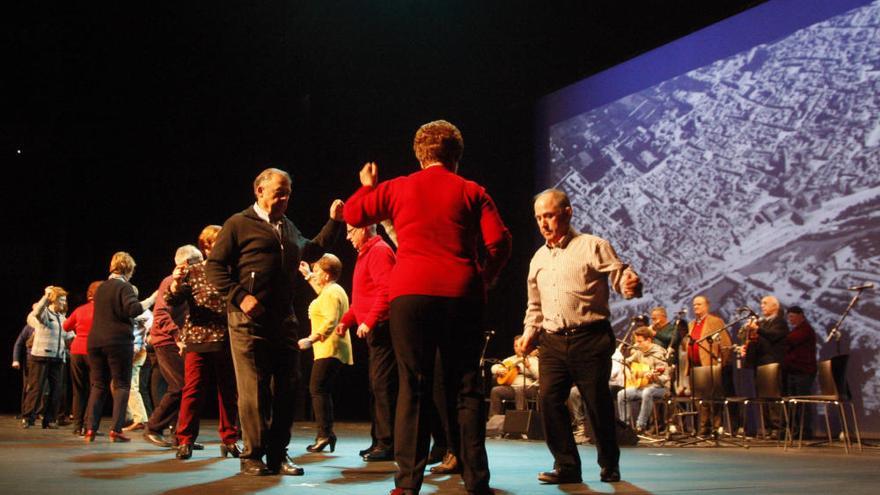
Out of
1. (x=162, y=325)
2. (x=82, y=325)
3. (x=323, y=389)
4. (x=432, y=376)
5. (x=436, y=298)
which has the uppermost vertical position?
(x=82, y=325)

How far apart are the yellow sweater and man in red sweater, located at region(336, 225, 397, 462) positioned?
0.38 meters

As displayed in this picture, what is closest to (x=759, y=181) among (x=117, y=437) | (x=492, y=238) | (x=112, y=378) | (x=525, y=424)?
(x=525, y=424)

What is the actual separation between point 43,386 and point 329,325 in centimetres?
552

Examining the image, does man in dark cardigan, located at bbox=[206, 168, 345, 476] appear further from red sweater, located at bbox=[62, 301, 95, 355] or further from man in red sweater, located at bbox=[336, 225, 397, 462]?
red sweater, located at bbox=[62, 301, 95, 355]

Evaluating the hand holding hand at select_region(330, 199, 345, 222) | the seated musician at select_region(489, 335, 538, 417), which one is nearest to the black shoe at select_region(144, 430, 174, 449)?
the hand holding hand at select_region(330, 199, 345, 222)

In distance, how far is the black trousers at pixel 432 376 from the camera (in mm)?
3234

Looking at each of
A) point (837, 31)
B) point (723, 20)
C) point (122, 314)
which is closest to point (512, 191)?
point (723, 20)

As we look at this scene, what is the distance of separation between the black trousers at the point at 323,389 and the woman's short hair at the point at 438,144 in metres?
3.02

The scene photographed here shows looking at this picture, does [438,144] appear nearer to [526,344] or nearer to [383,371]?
[526,344]

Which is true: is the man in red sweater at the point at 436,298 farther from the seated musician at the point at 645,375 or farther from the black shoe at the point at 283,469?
the seated musician at the point at 645,375

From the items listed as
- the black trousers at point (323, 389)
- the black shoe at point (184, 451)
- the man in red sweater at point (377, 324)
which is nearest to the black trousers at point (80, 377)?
the black trousers at point (323, 389)

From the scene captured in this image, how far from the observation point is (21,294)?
50.5ft

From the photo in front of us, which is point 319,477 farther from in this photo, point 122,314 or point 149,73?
point 149,73

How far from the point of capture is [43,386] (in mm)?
10211
